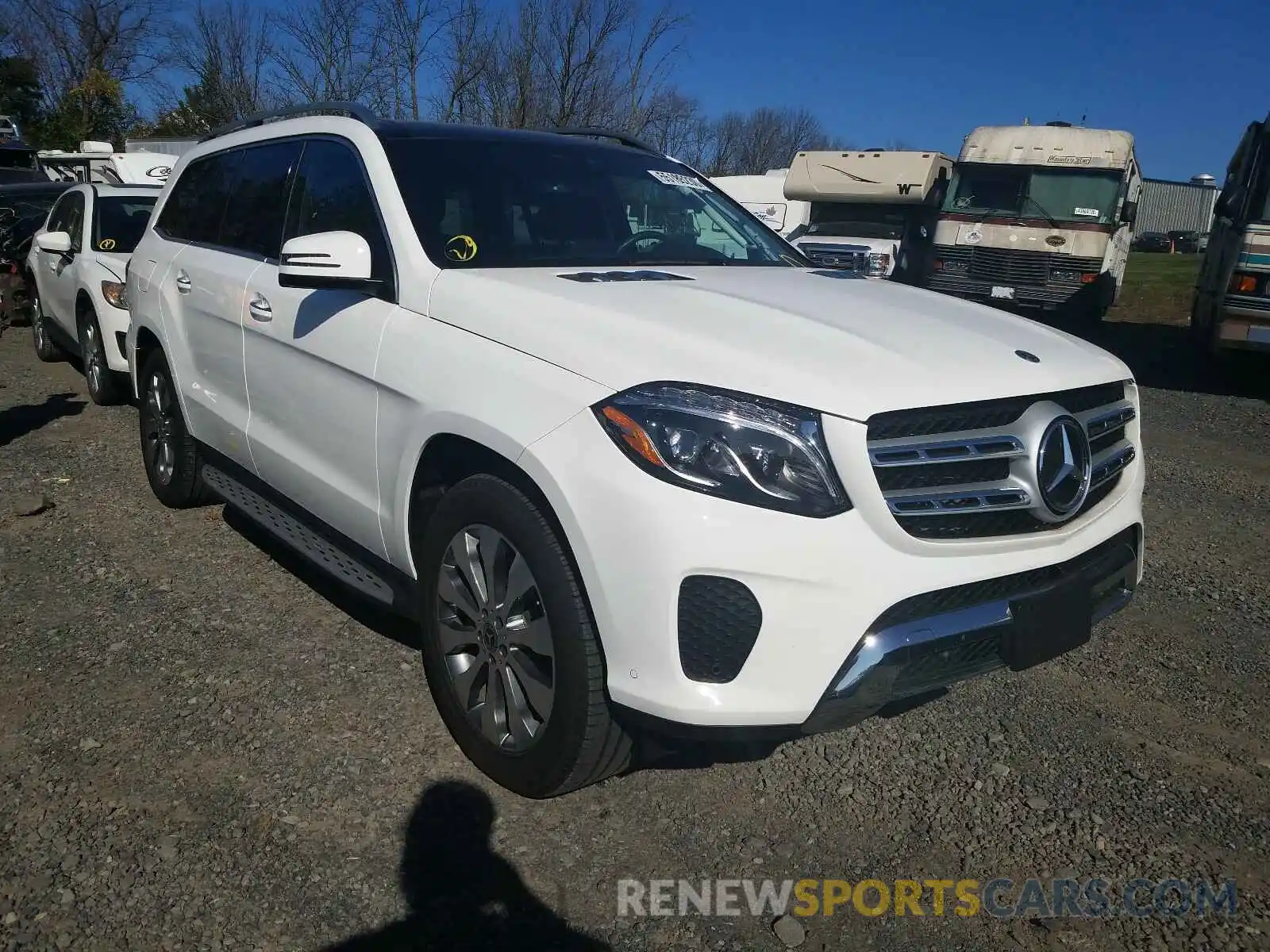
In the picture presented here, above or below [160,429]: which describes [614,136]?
above

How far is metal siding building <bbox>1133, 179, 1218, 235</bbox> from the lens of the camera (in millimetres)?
56656

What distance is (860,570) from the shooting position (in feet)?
7.49

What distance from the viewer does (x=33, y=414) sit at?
25.1ft

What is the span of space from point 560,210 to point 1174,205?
6328cm

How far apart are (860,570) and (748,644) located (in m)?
0.30

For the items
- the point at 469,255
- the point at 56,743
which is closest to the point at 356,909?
the point at 56,743

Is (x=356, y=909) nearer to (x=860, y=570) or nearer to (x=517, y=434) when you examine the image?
(x=517, y=434)

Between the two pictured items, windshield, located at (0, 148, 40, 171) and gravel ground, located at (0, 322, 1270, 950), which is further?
windshield, located at (0, 148, 40, 171)

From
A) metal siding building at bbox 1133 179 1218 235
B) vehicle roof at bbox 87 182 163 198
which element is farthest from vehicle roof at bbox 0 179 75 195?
metal siding building at bbox 1133 179 1218 235

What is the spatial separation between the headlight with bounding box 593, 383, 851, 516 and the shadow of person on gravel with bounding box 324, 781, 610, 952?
110cm

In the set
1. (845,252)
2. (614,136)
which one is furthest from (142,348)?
(845,252)

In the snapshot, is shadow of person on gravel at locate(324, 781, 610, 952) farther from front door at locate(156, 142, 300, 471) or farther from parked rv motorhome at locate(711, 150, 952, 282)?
parked rv motorhome at locate(711, 150, 952, 282)

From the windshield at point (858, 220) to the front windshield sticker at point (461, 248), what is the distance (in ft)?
44.5

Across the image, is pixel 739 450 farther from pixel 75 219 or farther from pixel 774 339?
pixel 75 219
